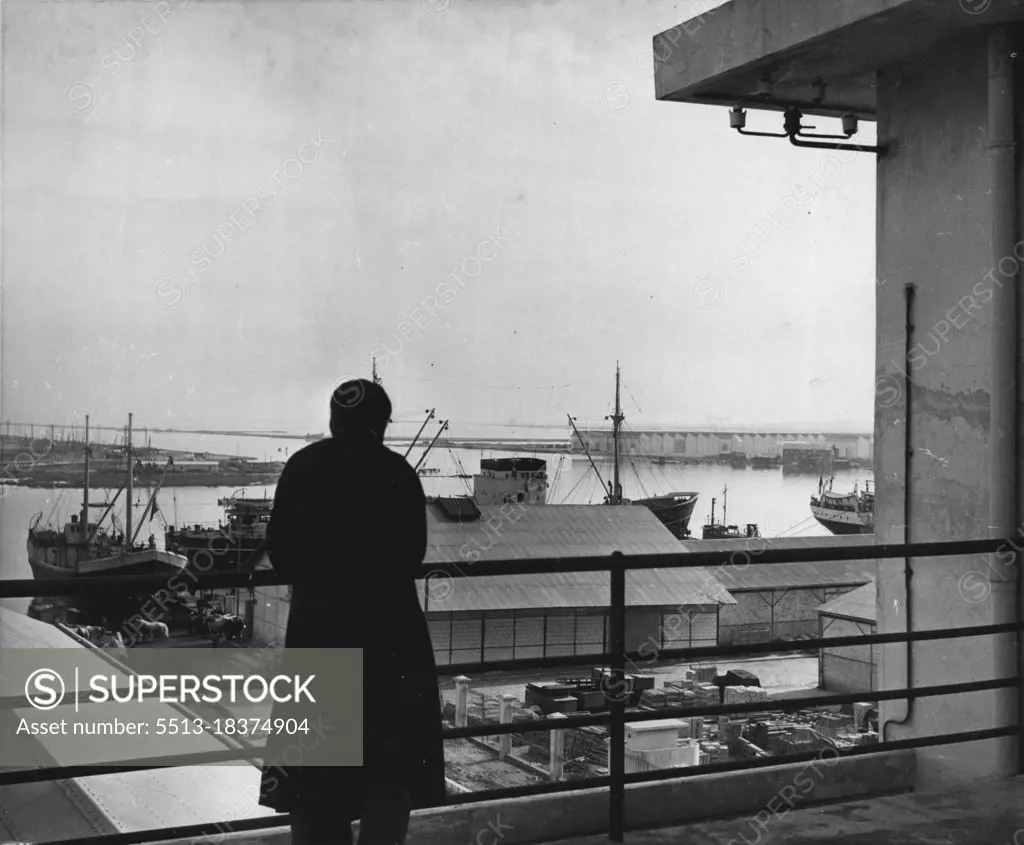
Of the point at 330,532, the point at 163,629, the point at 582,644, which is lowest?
the point at 163,629

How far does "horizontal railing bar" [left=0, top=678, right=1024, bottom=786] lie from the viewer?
2539 millimetres

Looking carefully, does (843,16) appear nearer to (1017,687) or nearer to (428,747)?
(1017,687)

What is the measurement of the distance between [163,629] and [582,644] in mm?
21310

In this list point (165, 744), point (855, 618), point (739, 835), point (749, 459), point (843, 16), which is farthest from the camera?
→ point (749, 459)

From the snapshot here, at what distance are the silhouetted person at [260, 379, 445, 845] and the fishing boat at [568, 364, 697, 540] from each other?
60524 mm

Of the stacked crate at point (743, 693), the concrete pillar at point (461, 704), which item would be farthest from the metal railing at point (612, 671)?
the stacked crate at point (743, 693)

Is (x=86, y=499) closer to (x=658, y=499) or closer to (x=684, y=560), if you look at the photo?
(x=658, y=499)

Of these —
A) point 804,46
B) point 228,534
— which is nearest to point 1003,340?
point 804,46

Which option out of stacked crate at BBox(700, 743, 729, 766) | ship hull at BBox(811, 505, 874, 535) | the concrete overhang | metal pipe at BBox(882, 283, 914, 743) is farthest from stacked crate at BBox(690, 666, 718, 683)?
ship hull at BBox(811, 505, 874, 535)

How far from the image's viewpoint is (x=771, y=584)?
28969 millimetres

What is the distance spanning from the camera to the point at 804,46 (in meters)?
4.36

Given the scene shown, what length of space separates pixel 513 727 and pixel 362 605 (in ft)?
3.00

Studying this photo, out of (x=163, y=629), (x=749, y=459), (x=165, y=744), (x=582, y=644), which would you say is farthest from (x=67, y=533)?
(x=165, y=744)

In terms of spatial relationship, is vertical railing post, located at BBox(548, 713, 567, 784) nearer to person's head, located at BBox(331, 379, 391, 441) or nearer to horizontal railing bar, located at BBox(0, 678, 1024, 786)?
horizontal railing bar, located at BBox(0, 678, 1024, 786)
